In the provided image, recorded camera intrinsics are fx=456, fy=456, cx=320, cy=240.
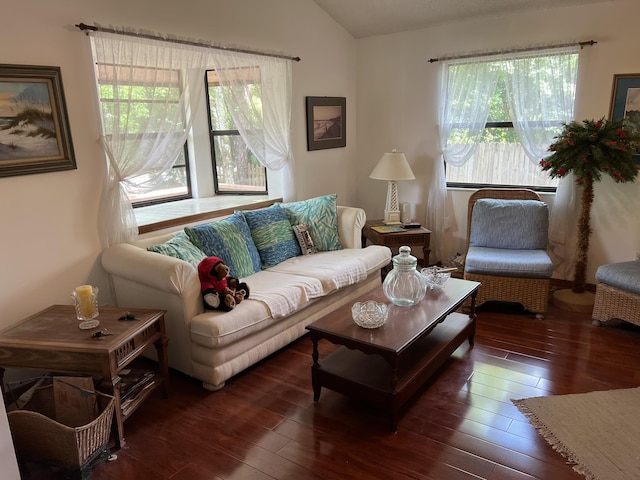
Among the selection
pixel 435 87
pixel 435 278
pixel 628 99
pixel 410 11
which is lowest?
pixel 435 278

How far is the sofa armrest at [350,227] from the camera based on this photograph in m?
3.89

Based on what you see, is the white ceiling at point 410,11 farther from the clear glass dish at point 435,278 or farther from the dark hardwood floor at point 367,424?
the dark hardwood floor at point 367,424

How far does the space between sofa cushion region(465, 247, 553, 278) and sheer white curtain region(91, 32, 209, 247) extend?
2.44 metres

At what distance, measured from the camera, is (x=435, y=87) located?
14.8ft

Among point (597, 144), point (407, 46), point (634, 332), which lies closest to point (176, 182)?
point (407, 46)

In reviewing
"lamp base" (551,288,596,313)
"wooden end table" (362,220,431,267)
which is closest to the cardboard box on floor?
"wooden end table" (362,220,431,267)

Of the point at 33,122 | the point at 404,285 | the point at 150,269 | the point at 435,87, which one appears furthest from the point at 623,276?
the point at 33,122

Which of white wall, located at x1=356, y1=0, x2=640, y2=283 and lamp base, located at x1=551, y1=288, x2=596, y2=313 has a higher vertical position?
white wall, located at x1=356, y1=0, x2=640, y2=283

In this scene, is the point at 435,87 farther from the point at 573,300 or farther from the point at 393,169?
the point at 573,300

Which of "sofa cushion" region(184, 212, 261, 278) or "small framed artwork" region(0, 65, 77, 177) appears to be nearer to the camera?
"small framed artwork" region(0, 65, 77, 177)

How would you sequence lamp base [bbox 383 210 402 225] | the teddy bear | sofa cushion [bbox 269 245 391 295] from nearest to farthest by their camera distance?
1. the teddy bear
2. sofa cushion [bbox 269 245 391 295]
3. lamp base [bbox 383 210 402 225]

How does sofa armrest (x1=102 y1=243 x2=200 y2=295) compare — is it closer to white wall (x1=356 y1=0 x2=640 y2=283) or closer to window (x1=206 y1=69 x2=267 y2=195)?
window (x1=206 y1=69 x2=267 y2=195)

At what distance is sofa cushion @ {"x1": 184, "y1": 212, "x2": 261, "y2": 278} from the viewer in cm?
308

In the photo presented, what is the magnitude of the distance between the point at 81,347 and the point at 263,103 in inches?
98.1
